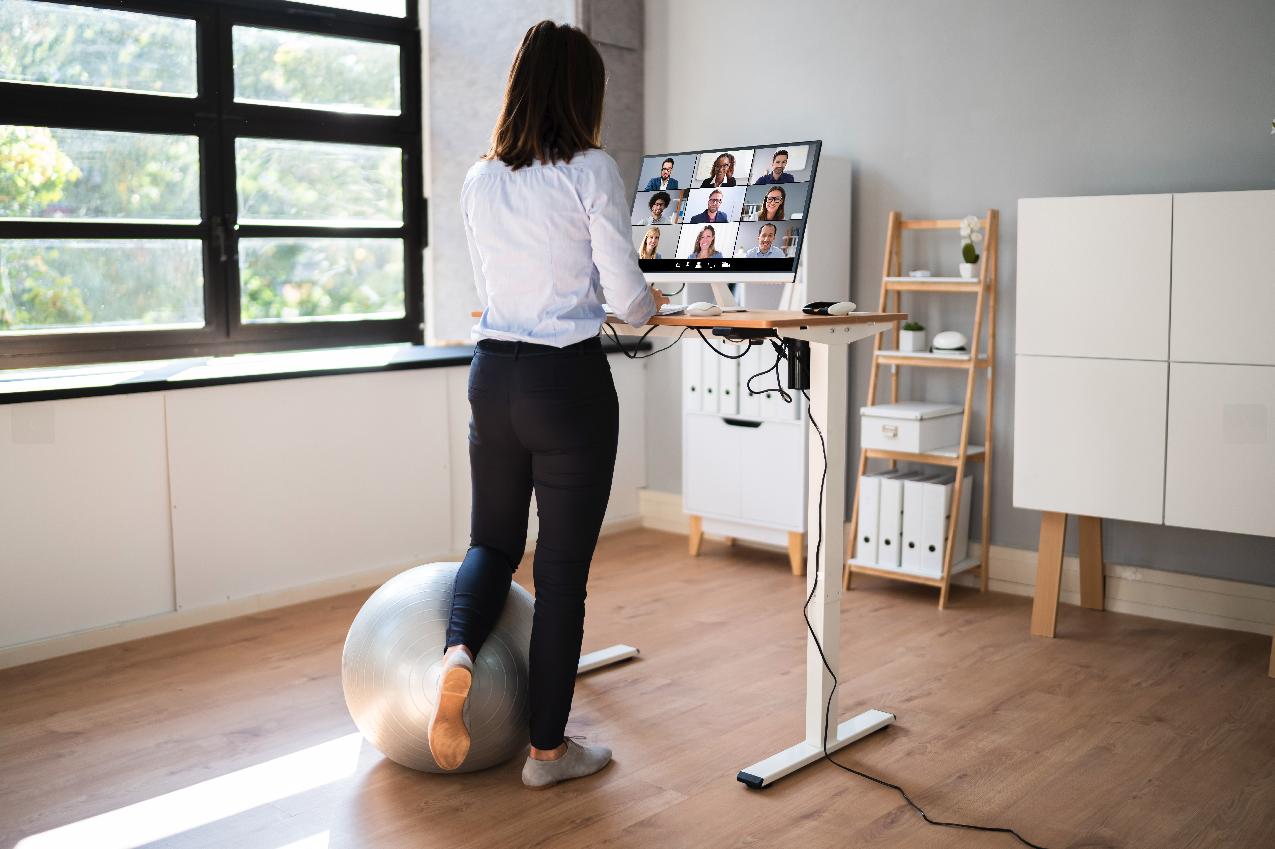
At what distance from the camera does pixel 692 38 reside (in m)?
4.57

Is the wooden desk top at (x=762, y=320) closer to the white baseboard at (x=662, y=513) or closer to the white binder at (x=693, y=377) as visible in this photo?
the white binder at (x=693, y=377)

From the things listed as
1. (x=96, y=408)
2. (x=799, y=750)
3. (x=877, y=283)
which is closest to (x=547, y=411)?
(x=799, y=750)

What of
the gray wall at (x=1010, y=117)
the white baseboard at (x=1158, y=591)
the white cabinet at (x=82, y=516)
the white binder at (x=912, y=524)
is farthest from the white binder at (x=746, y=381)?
the white cabinet at (x=82, y=516)

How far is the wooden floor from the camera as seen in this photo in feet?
→ 7.23

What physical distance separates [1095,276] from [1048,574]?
0.92 metres

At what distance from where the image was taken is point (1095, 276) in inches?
127

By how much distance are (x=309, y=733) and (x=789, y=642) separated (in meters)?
1.44

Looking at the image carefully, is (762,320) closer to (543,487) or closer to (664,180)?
(543,487)

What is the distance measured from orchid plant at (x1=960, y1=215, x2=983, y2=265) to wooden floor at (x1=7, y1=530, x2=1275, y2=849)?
117cm

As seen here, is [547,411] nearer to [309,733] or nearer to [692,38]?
[309,733]

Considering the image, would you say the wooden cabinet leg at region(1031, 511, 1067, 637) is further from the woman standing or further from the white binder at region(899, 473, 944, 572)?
the woman standing

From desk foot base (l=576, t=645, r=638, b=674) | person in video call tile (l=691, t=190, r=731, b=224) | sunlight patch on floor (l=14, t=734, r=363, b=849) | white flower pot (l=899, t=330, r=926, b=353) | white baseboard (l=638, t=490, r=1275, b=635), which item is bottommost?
sunlight patch on floor (l=14, t=734, r=363, b=849)

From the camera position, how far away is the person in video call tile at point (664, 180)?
3203 millimetres

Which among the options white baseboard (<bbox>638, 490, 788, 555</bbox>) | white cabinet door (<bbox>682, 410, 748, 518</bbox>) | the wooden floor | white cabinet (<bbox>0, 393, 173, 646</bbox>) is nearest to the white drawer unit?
the wooden floor
